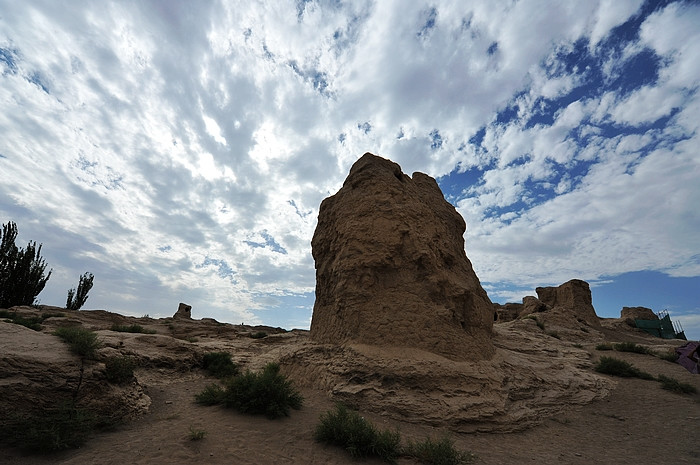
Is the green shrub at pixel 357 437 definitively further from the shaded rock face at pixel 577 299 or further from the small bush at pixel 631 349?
the shaded rock face at pixel 577 299

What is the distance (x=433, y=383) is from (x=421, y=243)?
3.18 m

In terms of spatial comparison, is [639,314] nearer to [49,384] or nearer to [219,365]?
[219,365]

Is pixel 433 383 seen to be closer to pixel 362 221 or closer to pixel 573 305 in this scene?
pixel 362 221

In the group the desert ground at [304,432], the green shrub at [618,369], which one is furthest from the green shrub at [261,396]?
the green shrub at [618,369]

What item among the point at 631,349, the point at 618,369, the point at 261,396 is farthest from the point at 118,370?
the point at 631,349

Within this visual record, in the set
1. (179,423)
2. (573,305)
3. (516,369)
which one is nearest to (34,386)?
(179,423)

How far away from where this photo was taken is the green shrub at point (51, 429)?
13.5 feet

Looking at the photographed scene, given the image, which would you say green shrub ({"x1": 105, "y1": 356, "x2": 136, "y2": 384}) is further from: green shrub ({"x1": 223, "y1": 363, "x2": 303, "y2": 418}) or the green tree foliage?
the green tree foliage

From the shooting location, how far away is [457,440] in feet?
19.0

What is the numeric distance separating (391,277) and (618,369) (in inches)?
357

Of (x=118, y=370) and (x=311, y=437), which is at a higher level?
(x=118, y=370)

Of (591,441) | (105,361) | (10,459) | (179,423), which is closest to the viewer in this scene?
(10,459)

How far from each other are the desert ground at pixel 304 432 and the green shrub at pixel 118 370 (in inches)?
29.1

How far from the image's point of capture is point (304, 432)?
5.51 meters
